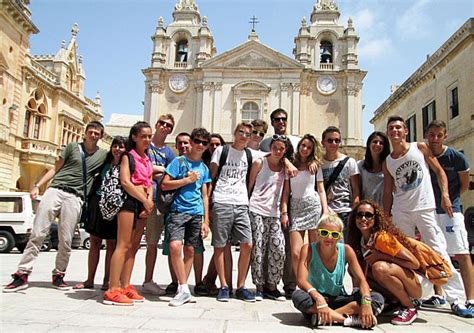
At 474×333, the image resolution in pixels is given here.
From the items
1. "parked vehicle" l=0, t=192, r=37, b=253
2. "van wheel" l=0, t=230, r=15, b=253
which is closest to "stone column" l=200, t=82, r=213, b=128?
"parked vehicle" l=0, t=192, r=37, b=253

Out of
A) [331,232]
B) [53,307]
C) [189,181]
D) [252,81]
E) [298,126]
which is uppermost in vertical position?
[252,81]

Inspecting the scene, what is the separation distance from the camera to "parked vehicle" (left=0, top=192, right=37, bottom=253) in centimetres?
1138

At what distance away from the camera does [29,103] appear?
2214cm

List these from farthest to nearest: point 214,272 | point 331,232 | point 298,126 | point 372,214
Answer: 1. point 298,126
2. point 214,272
3. point 372,214
4. point 331,232

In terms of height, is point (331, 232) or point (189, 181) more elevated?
point (189, 181)

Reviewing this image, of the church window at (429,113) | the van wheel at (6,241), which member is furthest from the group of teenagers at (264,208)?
the church window at (429,113)

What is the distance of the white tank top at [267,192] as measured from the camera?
14.8 ft

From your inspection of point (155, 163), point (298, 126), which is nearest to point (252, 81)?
point (298, 126)

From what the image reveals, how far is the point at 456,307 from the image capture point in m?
3.95

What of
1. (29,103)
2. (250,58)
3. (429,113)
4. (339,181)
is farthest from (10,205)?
(250,58)

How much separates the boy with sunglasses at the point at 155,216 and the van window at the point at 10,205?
349 inches

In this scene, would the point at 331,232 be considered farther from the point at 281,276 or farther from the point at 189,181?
the point at 189,181

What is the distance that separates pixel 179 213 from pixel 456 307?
3.15m

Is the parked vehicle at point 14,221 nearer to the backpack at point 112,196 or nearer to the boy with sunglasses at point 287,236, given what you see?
the backpack at point 112,196
